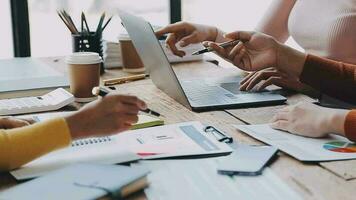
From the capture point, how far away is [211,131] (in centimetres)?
121

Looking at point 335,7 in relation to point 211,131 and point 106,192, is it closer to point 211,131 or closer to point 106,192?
point 211,131

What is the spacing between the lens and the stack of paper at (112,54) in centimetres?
196

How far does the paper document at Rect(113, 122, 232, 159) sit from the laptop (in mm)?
189

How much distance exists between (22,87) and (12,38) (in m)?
1.07

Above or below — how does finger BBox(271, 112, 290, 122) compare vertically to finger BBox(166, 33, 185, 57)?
below

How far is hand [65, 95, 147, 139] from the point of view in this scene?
3.38ft

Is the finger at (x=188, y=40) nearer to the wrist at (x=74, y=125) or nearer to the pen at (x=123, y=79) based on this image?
the pen at (x=123, y=79)

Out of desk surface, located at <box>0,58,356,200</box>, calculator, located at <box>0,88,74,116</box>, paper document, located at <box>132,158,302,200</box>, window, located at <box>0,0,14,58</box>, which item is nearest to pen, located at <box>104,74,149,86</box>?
desk surface, located at <box>0,58,356,200</box>

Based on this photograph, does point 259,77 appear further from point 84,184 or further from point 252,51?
point 84,184

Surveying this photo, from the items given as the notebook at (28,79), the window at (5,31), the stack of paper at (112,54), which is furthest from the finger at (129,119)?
the window at (5,31)

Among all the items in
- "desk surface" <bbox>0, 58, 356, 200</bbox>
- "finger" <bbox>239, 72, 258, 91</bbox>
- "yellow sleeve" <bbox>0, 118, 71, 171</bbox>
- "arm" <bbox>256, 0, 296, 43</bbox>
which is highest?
"arm" <bbox>256, 0, 296, 43</bbox>

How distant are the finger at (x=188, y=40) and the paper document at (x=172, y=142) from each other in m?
0.62

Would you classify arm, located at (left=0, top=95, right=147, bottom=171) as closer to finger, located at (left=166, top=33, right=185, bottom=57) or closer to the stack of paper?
finger, located at (left=166, top=33, right=185, bottom=57)

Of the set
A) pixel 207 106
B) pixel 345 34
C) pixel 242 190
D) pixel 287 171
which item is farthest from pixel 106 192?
pixel 345 34
